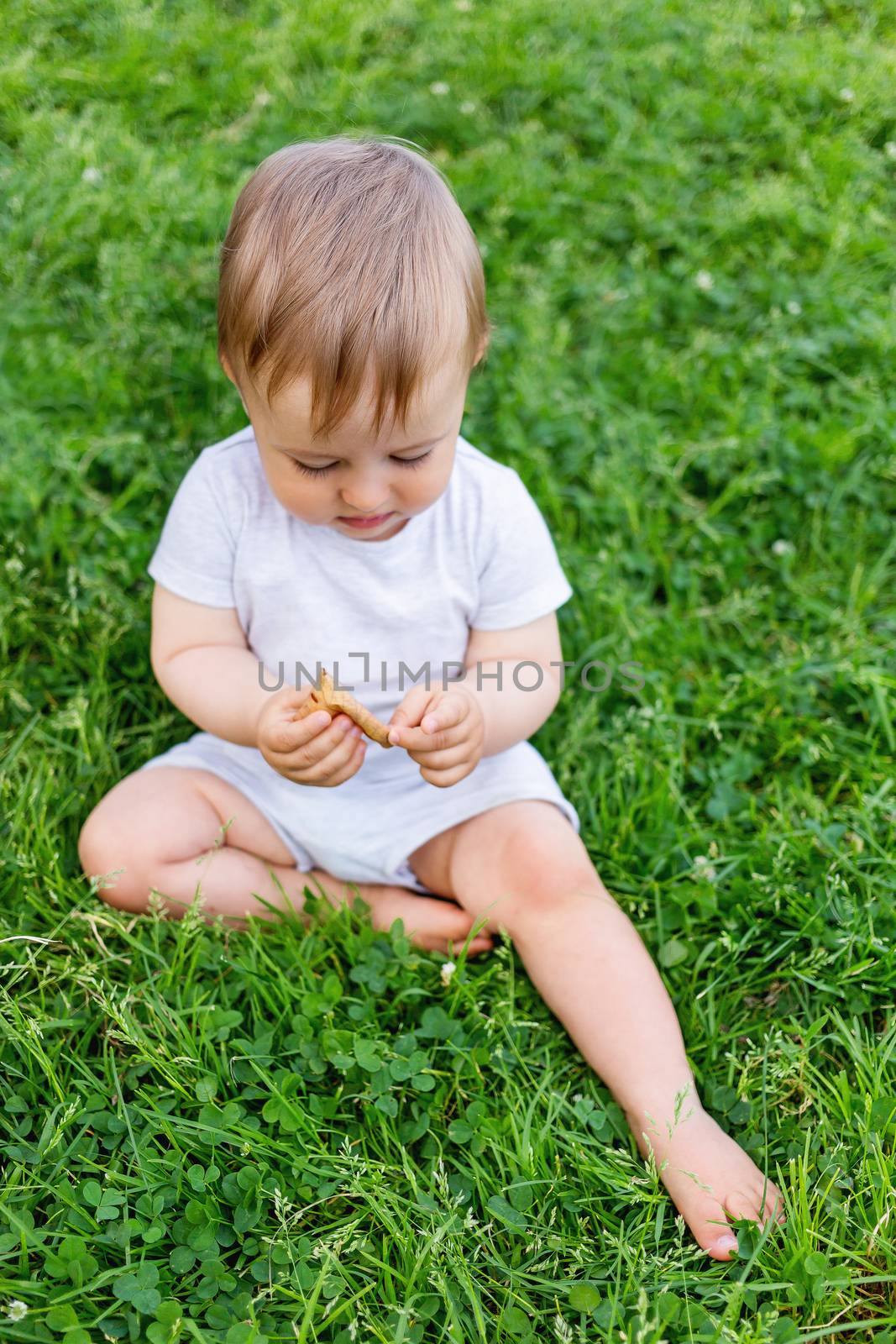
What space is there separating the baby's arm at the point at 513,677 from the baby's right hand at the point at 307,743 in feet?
0.96

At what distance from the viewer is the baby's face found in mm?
1683

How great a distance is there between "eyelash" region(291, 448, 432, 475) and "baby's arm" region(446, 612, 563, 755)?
1.49 ft

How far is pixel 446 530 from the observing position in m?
2.06

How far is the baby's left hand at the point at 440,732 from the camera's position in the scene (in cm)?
183

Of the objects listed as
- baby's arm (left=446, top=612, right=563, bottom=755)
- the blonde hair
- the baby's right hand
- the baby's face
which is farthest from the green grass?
the blonde hair

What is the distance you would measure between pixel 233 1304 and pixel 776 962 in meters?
1.09

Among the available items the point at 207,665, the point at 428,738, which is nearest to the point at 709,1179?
the point at 428,738

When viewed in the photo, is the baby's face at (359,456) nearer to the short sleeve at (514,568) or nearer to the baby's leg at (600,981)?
the short sleeve at (514,568)

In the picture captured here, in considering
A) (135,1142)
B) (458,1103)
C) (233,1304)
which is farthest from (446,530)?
(233,1304)

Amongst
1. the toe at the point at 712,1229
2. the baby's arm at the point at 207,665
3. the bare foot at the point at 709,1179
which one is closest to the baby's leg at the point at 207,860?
the baby's arm at the point at 207,665

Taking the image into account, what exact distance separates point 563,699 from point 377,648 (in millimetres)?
508

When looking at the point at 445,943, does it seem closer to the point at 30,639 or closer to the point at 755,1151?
the point at 755,1151

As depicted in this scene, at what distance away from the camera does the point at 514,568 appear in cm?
210

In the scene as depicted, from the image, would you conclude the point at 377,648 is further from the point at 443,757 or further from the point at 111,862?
the point at 111,862
